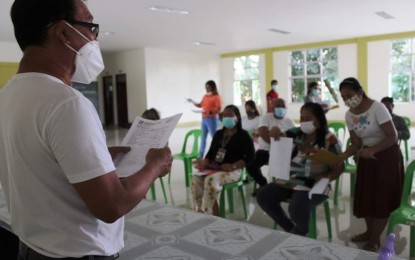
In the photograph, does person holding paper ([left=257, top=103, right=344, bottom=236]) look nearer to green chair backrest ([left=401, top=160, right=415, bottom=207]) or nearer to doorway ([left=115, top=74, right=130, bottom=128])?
green chair backrest ([left=401, top=160, right=415, bottom=207])

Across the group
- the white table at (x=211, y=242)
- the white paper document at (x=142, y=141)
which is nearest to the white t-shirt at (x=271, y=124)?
the white table at (x=211, y=242)

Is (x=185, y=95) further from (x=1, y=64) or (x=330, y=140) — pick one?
Answer: (x=330, y=140)

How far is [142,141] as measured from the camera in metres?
1.10

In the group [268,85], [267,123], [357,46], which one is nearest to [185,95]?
[268,85]

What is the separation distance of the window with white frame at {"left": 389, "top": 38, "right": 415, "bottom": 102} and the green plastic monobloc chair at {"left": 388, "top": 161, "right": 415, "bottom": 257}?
9548 mm

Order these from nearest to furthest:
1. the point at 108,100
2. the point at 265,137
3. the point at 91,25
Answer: the point at 91,25 < the point at 265,137 < the point at 108,100

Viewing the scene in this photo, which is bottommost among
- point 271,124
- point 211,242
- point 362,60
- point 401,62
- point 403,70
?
point 211,242

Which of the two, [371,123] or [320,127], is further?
[320,127]

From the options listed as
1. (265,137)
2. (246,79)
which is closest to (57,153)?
(265,137)

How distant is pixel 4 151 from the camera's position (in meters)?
0.86

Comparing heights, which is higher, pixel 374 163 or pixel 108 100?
pixel 108 100

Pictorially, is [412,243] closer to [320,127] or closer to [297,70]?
[320,127]

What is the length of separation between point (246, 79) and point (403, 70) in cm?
542

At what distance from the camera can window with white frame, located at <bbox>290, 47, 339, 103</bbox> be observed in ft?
38.6
